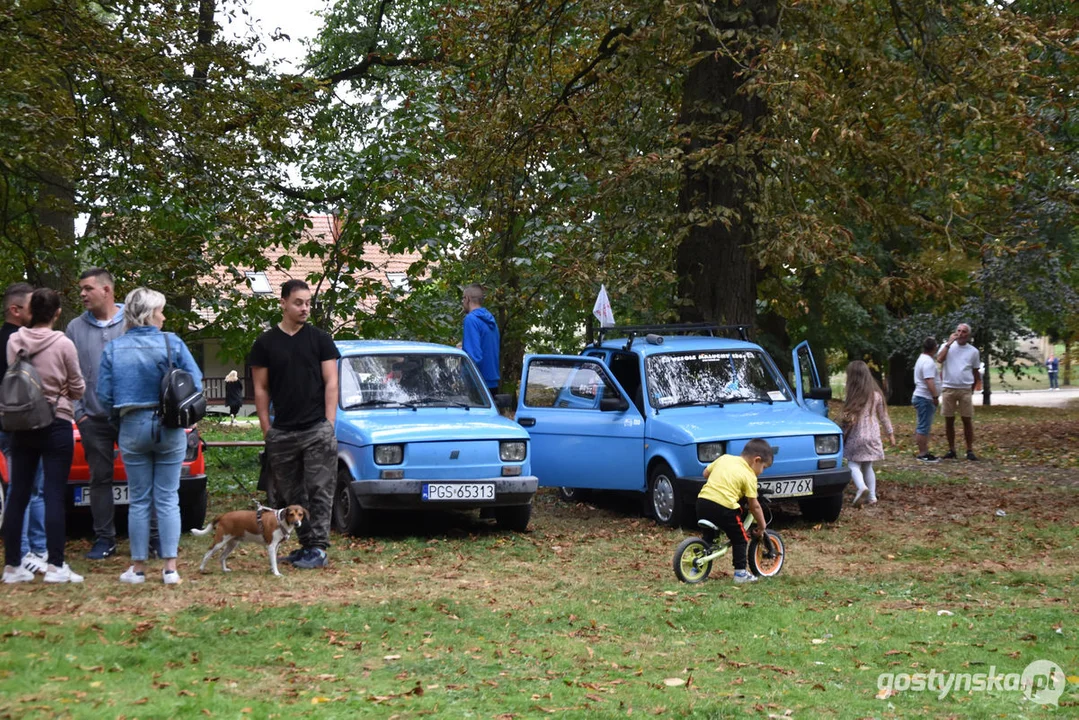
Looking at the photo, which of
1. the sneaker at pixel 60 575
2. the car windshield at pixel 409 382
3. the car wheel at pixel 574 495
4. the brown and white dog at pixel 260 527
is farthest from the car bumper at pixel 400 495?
the car wheel at pixel 574 495

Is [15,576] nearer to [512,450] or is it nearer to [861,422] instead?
[512,450]

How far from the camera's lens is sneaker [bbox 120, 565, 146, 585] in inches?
332

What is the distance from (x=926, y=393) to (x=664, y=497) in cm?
873

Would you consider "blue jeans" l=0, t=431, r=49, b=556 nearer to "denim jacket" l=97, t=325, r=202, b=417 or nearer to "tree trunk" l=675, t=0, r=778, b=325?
"denim jacket" l=97, t=325, r=202, b=417

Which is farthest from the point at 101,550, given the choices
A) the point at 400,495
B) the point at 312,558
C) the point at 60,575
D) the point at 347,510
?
the point at 400,495

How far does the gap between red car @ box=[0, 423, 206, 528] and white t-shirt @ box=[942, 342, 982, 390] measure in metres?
12.5

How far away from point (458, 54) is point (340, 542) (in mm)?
9601

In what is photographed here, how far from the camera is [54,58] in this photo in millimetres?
13875

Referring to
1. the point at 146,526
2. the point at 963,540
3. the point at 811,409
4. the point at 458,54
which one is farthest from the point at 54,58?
the point at 963,540

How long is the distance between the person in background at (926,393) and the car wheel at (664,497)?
8236mm

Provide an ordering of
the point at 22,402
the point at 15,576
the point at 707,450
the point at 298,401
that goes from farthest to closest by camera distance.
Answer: the point at 707,450 → the point at 298,401 → the point at 15,576 → the point at 22,402

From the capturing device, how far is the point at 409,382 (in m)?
12.1

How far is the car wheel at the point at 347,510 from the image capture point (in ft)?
36.5

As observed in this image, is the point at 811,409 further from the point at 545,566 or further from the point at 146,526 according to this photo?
the point at 146,526
